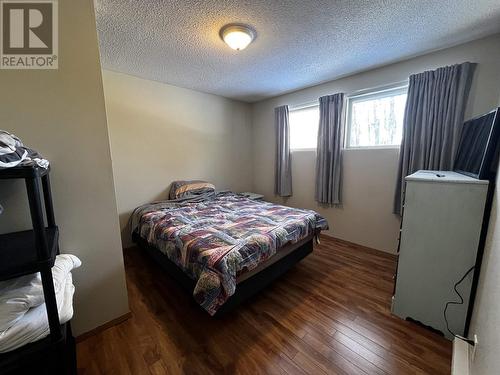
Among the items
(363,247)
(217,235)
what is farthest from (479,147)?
(217,235)

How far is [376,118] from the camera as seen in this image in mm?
2787

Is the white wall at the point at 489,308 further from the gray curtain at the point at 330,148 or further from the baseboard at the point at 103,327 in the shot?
the baseboard at the point at 103,327

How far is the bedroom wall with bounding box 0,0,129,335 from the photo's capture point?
3.86ft

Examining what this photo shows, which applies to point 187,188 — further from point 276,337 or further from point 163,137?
point 276,337

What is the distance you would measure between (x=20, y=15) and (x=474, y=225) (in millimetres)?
3225

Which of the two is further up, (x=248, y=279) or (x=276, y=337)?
(x=248, y=279)

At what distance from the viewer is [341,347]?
141 cm

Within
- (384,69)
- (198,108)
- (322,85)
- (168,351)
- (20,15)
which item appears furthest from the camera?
(198,108)

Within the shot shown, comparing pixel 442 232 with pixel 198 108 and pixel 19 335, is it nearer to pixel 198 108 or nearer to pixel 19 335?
pixel 19 335

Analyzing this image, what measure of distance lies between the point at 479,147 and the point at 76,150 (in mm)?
3024

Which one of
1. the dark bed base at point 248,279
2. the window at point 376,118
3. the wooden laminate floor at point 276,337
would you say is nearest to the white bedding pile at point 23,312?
the wooden laminate floor at point 276,337

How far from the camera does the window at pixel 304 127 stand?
11.5ft

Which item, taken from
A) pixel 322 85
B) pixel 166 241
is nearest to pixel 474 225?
pixel 166 241

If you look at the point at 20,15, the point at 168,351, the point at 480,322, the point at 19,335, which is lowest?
the point at 168,351
